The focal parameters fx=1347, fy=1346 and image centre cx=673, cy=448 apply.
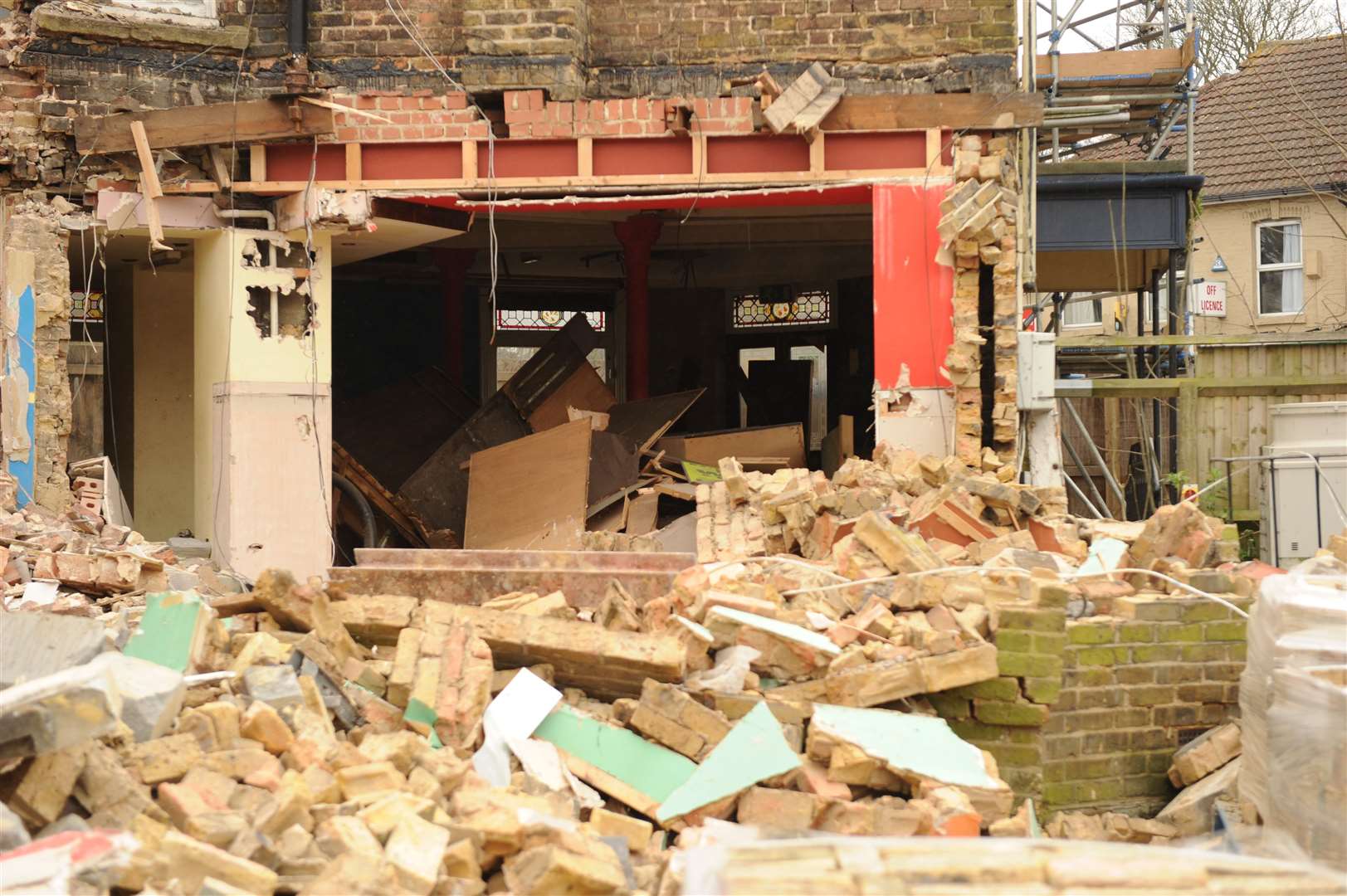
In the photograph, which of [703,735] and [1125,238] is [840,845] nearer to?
[703,735]

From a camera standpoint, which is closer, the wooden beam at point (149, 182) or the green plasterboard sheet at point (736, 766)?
the green plasterboard sheet at point (736, 766)

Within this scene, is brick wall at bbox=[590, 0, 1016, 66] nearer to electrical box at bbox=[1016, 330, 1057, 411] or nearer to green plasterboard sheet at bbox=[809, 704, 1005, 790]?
electrical box at bbox=[1016, 330, 1057, 411]

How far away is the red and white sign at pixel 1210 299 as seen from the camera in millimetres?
21344

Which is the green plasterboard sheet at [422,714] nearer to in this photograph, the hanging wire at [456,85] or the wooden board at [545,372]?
the hanging wire at [456,85]

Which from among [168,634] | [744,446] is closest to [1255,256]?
[744,446]

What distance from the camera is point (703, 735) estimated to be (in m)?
5.90

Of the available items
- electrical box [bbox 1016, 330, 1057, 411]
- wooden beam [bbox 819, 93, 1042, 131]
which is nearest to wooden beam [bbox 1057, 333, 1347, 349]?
electrical box [bbox 1016, 330, 1057, 411]

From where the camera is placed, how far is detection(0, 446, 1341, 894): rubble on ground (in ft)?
14.3

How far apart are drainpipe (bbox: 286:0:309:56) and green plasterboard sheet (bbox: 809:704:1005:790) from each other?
7.33 metres

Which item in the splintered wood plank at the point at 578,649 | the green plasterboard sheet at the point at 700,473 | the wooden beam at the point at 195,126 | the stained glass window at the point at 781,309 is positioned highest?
the wooden beam at the point at 195,126

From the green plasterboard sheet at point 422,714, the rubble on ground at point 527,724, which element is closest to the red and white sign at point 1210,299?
the rubble on ground at point 527,724

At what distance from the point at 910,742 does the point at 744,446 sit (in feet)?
22.3

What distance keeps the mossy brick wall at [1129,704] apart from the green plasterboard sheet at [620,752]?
5.25 feet

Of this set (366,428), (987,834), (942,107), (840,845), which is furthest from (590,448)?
(840,845)
